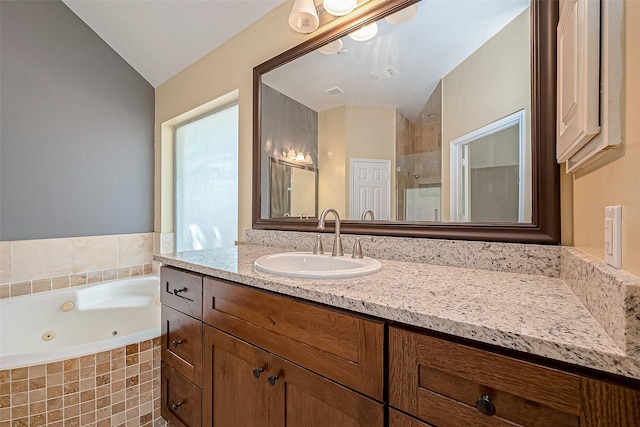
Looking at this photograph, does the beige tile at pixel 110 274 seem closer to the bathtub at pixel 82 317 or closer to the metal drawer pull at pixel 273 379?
the bathtub at pixel 82 317

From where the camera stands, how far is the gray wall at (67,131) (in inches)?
83.2

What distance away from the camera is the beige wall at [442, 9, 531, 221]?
988 mm

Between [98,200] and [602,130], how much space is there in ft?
10.4

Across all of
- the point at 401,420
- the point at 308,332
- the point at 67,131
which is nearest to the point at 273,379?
the point at 308,332

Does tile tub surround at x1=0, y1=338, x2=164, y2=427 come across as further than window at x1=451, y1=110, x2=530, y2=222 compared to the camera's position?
Yes

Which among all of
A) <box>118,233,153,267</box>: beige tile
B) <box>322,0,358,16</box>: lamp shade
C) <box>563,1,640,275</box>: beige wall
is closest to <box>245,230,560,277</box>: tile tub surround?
<box>563,1,640,275</box>: beige wall

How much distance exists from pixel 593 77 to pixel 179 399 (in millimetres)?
1815

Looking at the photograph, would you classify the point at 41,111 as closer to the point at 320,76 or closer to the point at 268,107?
the point at 268,107

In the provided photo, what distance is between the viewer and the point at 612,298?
47cm

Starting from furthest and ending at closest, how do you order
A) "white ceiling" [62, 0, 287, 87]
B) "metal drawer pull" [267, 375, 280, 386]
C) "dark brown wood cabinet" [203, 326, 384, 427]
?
"white ceiling" [62, 0, 287, 87] → "metal drawer pull" [267, 375, 280, 386] → "dark brown wood cabinet" [203, 326, 384, 427]

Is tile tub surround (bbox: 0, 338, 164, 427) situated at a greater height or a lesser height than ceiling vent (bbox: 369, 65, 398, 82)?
lesser

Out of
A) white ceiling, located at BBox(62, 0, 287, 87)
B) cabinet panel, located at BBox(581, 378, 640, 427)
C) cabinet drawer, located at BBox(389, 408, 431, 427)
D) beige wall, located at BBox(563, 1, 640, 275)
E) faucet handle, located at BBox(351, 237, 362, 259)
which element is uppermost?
white ceiling, located at BBox(62, 0, 287, 87)

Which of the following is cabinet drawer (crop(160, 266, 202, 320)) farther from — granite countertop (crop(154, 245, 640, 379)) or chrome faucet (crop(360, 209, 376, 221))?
chrome faucet (crop(360, 209, 376, 221))

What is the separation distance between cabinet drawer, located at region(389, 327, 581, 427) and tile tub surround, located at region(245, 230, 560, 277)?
53 cm
